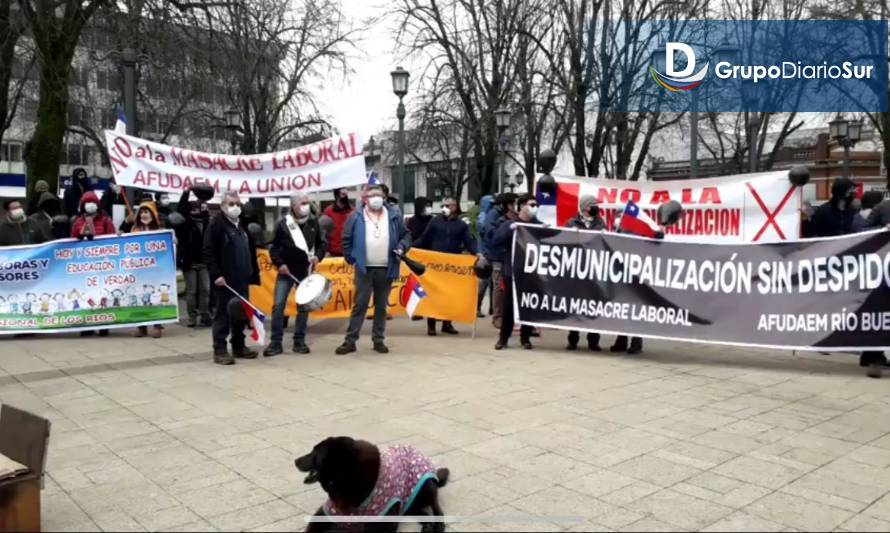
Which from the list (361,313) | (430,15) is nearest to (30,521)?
(361,313)

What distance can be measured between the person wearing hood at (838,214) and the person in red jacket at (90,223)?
9079 millimetres

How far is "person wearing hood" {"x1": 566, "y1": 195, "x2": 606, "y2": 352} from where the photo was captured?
870 centimetres

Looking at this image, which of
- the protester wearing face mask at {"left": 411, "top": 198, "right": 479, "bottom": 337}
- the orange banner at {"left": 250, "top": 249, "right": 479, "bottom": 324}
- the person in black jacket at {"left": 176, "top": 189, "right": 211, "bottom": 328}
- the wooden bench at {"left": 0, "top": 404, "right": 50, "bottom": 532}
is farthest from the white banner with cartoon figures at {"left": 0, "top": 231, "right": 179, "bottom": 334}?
the wooden bench at {"left": 0, "top": 404, "right": 50, "bottom": 532}

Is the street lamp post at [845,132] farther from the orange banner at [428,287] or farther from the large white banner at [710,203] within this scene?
the orange banner at [428,287]

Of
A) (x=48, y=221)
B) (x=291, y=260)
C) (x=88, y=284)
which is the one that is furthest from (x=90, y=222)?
(x=291, y=260)

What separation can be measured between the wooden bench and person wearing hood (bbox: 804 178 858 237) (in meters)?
8.65

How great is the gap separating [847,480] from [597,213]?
502 cm

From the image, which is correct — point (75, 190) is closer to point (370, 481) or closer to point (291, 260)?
point (291, 260)

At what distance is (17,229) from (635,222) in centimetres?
805

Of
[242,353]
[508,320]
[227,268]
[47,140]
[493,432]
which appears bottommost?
[493,432]

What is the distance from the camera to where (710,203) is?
859 cm

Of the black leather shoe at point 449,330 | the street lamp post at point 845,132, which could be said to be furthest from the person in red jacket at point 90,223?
the street lamp post at point 845,132

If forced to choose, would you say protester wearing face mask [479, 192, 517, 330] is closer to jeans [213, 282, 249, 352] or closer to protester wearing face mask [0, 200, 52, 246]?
jeans [213, 282, 249, 352]

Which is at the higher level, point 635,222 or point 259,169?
point 259,169
